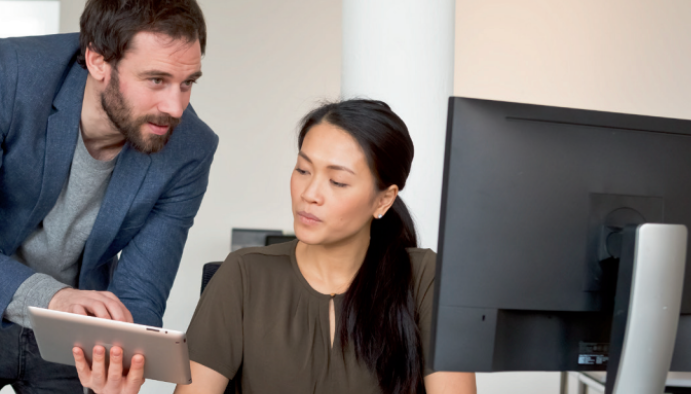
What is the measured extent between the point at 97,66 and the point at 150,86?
6.4 inches

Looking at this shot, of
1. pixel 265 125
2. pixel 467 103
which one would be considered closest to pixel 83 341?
pixel 467 103

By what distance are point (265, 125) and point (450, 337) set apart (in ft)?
9.71

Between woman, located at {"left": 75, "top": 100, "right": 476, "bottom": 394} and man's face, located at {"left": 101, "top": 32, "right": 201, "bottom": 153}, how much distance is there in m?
0.31

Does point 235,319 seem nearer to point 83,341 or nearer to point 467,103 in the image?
point 83,341

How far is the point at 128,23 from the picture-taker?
4.74 ft

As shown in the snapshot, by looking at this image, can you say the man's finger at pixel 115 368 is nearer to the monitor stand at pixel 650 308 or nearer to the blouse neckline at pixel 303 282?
the blouse neckline at pixel 303 282

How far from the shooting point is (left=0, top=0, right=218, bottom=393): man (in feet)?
4.73

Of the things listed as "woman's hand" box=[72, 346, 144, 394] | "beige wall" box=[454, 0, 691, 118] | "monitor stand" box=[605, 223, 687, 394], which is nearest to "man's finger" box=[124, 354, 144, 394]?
"woman's hand" box=[72, 346, 144, 394]

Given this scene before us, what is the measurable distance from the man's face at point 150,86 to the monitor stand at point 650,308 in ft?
3.37

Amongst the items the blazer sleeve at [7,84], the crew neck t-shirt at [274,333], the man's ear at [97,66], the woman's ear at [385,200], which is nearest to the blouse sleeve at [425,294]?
the crew neck t-shirt at [274,333]

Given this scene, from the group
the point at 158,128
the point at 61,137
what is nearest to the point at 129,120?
the point at 158,128

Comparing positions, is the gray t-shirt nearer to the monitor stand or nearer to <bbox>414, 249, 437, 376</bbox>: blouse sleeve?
<bbox>414, 249, 437, 376</bbox>: blouse sleeve

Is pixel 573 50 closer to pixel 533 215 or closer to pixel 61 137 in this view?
pixel 61 137

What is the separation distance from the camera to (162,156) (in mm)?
1663
